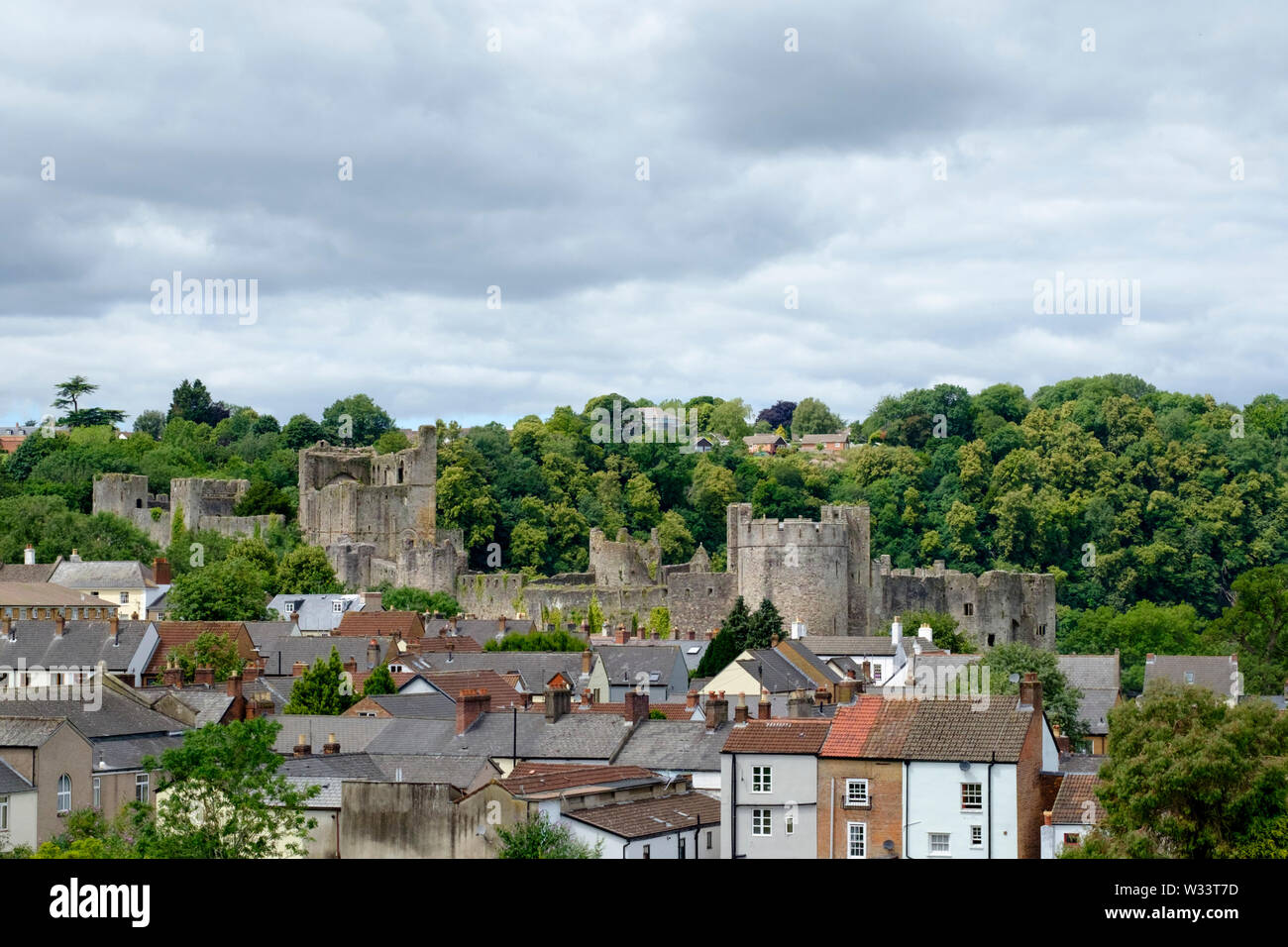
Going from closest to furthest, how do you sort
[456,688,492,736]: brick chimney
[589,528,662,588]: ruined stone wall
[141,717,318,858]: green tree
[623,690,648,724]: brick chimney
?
[141,717,318,858]: green tree, [456,688,492,736]: brick chimney, [623,690,648,724]: brick chimney, [589,528,662,588]: ruined stone wall

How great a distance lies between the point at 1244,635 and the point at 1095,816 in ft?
133

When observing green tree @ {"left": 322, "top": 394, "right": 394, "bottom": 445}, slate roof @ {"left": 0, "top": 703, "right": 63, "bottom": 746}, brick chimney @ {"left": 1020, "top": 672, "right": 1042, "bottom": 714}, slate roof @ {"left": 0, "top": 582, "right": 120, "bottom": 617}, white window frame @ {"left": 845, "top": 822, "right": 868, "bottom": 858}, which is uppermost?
green tree @ {"left": 322, "top": 394, "right": 394, "bottom": 445}

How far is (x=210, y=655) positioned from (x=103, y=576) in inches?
867

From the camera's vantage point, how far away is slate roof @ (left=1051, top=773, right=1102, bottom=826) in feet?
76.2

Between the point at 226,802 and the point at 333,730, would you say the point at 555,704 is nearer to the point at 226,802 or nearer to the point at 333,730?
the point at 333,730

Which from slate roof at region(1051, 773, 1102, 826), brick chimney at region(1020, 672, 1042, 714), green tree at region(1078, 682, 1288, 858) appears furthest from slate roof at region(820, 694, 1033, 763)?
green tree at region(1078, 682, 1288, 858)

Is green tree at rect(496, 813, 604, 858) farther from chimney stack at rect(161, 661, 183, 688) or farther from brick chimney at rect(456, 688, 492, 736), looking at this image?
chimney stack at rect(161, 661, 183, 688)

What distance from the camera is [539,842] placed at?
19.8 meters

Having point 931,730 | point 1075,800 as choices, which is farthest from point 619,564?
point 1075,800

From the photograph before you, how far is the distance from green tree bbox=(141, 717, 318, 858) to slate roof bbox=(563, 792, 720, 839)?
3811 millimetres

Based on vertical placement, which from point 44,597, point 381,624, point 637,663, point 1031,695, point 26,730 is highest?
point 44,597

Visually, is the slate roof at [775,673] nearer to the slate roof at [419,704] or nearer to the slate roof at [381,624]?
the slate roof at [419,704]
